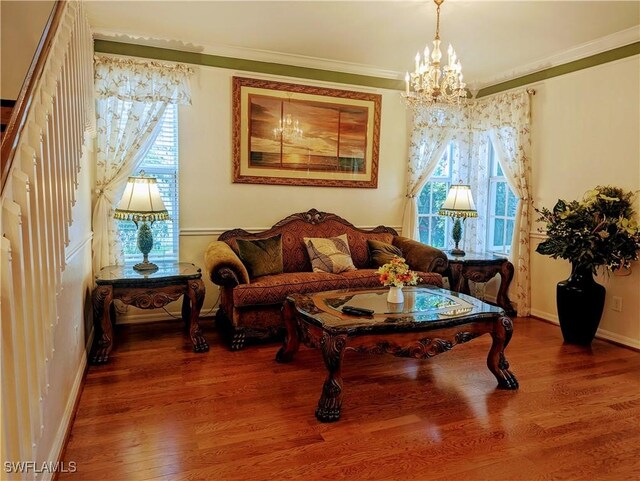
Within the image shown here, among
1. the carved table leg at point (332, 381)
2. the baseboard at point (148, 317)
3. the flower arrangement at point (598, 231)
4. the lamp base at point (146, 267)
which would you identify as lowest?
the baseboard at point (148, 317)

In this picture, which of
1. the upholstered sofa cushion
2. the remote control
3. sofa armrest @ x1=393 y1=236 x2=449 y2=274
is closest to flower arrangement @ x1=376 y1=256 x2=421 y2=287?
the remote control

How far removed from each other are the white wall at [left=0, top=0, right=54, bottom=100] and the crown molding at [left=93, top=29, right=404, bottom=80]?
1.56ft

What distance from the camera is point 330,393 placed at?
2.41 meters

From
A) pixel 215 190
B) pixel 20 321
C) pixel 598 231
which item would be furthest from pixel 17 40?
pixel 598 231

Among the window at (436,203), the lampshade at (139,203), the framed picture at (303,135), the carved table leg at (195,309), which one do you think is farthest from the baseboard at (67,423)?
the window at (436,203)

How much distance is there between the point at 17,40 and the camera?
3.28 metres

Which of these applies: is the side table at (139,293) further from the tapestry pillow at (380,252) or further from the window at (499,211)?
the window at (499,211)

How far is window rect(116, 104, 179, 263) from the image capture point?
4062mm

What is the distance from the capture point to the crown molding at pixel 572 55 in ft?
11.7

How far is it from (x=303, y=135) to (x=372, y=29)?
128cm

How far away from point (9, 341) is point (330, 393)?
161cm

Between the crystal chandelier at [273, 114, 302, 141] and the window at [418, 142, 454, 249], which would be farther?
the window at [418, 142, 454, 249]

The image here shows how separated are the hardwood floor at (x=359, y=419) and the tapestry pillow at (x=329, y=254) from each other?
980mm

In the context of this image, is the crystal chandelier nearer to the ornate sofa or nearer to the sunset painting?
the sunset painting
